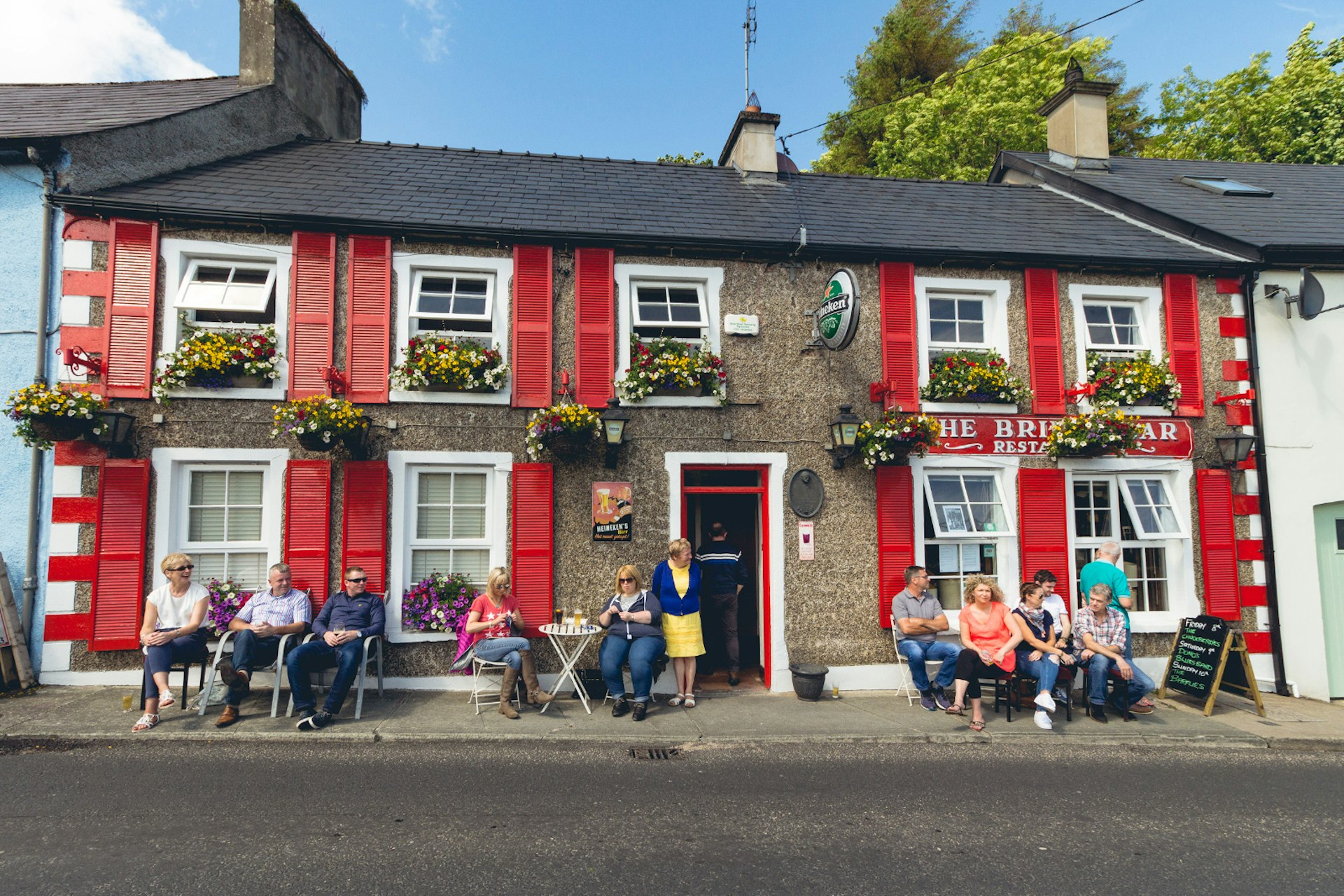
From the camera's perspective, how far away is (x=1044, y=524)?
8828 mm

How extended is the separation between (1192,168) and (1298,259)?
436cm

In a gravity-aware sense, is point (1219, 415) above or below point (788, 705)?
above

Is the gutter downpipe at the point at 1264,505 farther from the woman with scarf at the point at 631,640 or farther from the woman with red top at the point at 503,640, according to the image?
the woman with red top at the point at 503,640

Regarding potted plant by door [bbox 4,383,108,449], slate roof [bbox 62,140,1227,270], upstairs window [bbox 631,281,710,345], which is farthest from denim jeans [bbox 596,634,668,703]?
potted plant by door [bbox 4,383,108,449]

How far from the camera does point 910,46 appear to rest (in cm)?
2492

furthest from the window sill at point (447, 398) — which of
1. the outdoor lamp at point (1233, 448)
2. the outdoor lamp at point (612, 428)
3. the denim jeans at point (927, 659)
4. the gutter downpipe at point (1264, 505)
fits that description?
the gutter downpipe at point (1264, 505)

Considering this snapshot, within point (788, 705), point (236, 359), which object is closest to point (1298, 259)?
point (788, 705)

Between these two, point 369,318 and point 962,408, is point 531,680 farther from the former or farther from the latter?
point 962,408

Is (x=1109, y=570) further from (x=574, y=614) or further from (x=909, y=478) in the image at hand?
(x=574, y=614)

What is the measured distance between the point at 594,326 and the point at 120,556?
17.6ft

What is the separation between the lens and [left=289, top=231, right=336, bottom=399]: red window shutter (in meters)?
7.99

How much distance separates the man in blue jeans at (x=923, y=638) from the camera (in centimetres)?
759

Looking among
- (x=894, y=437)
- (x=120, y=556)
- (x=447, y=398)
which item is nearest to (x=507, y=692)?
(x=447, y=398)

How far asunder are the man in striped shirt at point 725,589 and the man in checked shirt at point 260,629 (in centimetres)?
412
